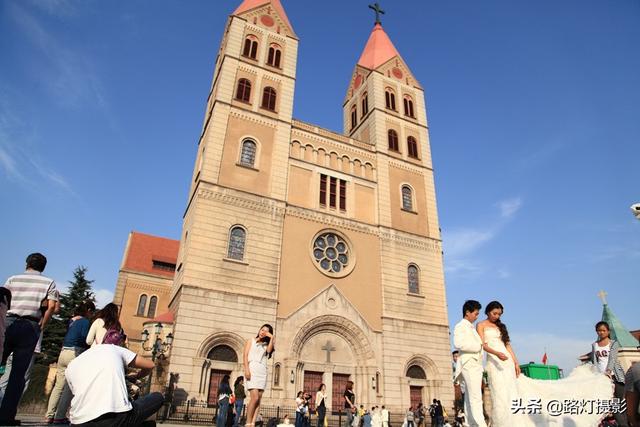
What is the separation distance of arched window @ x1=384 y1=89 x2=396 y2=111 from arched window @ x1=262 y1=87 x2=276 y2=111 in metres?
9.44

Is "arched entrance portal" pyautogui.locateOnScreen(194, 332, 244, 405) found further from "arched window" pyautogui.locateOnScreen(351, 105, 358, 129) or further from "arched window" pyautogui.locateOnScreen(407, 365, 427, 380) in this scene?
"arched window" pyautogui.locateOnScreen(351, 105, 358, 129)

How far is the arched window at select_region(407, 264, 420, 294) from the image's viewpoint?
24.4 metres

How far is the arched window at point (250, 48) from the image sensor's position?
2643 centimetres

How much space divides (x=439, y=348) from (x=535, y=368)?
384 inches

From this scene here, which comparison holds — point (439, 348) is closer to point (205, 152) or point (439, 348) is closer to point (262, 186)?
point (262, 186)

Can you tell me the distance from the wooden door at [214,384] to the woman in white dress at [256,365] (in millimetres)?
12125

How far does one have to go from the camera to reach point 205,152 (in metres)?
22.0

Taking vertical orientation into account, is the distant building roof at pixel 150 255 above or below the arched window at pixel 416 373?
above

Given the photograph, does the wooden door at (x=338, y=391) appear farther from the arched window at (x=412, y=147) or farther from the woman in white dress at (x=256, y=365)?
the arched window at (x=412, y=147)

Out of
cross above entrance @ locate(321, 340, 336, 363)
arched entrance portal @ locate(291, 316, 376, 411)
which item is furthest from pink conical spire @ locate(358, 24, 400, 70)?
cross above entrance @ locate(321, 340, 336, 363)

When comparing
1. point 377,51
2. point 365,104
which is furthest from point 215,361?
point 377,51

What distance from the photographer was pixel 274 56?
2756cm

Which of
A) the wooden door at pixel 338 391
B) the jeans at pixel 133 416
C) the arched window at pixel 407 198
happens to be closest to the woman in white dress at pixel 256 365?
the jeans at pixel 133 416

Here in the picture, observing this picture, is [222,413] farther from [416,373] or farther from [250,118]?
[250,118]
